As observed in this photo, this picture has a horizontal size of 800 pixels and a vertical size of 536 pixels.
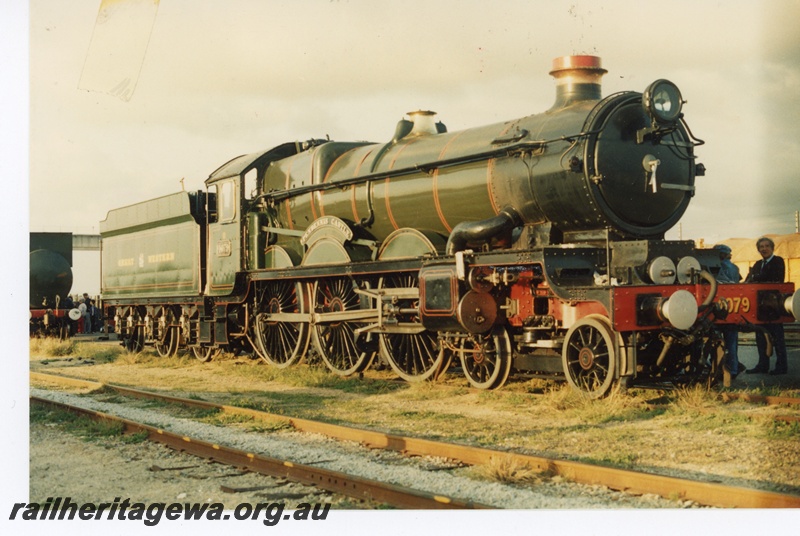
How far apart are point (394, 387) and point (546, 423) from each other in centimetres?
319

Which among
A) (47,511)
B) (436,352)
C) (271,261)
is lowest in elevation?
(47,511)

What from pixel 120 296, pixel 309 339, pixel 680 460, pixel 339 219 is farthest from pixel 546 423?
pixel 120 296

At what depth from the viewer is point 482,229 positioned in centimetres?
884

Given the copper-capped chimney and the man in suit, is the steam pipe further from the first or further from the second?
the man in suit

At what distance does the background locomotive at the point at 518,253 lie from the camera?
8.05 meters

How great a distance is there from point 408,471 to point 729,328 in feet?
15.2

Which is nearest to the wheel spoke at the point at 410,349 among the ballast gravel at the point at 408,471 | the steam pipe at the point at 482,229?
the steam pipe at the point at 482,229

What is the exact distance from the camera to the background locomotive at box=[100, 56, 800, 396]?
317 inches

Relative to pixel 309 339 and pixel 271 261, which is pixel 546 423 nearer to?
pixel 309 339

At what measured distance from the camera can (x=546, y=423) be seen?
24.1 ft

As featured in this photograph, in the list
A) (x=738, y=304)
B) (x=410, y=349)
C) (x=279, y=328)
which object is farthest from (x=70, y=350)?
(x=738, y=304)

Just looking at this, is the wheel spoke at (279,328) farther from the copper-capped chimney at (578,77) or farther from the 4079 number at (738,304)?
the 4079 number at (738,304)

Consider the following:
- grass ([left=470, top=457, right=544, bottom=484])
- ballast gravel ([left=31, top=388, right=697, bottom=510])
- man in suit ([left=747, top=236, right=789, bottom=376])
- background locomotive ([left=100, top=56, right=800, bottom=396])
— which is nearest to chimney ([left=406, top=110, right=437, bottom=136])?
background locomotive ([left=100, top=56, right=800, bottom=396])

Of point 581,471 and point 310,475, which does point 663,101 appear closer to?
point 581,471
